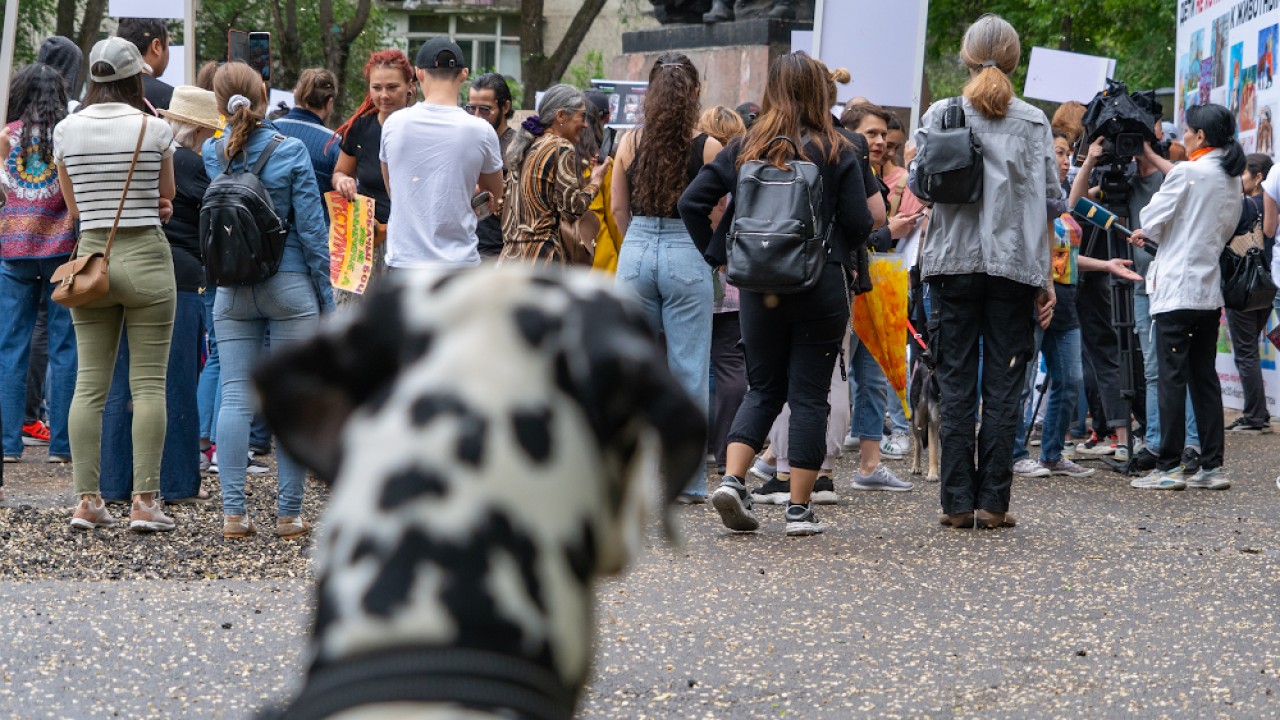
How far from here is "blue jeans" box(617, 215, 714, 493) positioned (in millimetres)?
7953

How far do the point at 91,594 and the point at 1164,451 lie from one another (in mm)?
6225

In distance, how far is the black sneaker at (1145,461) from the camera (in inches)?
406

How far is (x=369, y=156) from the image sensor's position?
8.73 metres

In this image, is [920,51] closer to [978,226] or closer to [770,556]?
[978,226]

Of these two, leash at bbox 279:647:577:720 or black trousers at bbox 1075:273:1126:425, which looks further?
black trousers at bbox 1075:273:1126:425

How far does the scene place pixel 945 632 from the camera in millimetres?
5492

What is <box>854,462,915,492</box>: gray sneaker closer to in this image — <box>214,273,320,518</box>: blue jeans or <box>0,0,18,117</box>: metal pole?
<box>214,273,320,518</box>: blue jeans

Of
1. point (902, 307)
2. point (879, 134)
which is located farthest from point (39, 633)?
point (879, 134)

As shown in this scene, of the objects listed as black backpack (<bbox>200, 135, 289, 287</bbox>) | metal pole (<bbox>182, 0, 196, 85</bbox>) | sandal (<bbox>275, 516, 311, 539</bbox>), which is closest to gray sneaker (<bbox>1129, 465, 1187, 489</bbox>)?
sandal (<bbox>275, 516, 311, 539</bbox>)

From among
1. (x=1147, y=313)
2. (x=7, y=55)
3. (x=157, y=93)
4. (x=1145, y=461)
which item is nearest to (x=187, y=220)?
(x=157, y=93)

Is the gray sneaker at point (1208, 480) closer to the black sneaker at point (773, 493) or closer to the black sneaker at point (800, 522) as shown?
the black sneaker at point (773, 493)

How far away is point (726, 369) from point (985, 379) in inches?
82.3

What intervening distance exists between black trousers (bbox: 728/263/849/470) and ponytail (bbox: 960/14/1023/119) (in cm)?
104

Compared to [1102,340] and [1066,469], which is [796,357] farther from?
[1102,340]
